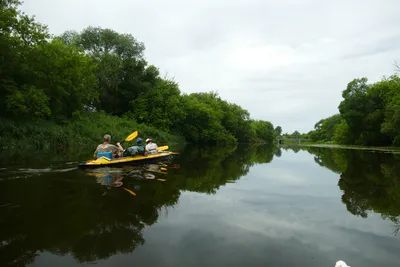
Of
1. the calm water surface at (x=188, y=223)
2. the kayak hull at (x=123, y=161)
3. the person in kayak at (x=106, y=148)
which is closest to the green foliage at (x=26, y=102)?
the kayak hull at (x=123, y=161)

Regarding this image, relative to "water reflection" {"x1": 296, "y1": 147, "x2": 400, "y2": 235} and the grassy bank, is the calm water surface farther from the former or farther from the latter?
the grassy bank

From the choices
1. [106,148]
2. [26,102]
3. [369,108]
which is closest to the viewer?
[106,148]

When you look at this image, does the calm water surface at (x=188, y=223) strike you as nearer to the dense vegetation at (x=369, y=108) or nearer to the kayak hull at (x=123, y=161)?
the kayak hull at (x=123, y=161)

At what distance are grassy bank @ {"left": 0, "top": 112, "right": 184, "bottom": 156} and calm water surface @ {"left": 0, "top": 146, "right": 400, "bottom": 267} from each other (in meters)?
10.6

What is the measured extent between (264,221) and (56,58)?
23265 mm

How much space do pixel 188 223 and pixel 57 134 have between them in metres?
19.0

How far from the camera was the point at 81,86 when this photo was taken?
1085 inches

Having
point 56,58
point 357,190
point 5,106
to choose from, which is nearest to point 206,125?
point 56,58

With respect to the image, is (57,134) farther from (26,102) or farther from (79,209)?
(79,209)

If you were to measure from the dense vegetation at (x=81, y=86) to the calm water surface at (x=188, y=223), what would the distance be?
13.5 m

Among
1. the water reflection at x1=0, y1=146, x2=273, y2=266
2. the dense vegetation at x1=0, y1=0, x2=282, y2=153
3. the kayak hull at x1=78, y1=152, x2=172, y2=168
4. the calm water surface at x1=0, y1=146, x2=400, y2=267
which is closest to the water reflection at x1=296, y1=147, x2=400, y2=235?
the calm water surface at x1=0, y1=146, x2=400, y2=267

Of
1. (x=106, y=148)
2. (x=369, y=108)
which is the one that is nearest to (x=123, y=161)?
(x=106, y=148)

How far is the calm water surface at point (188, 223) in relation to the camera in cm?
369

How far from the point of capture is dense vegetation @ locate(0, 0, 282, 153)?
19.8 meters
